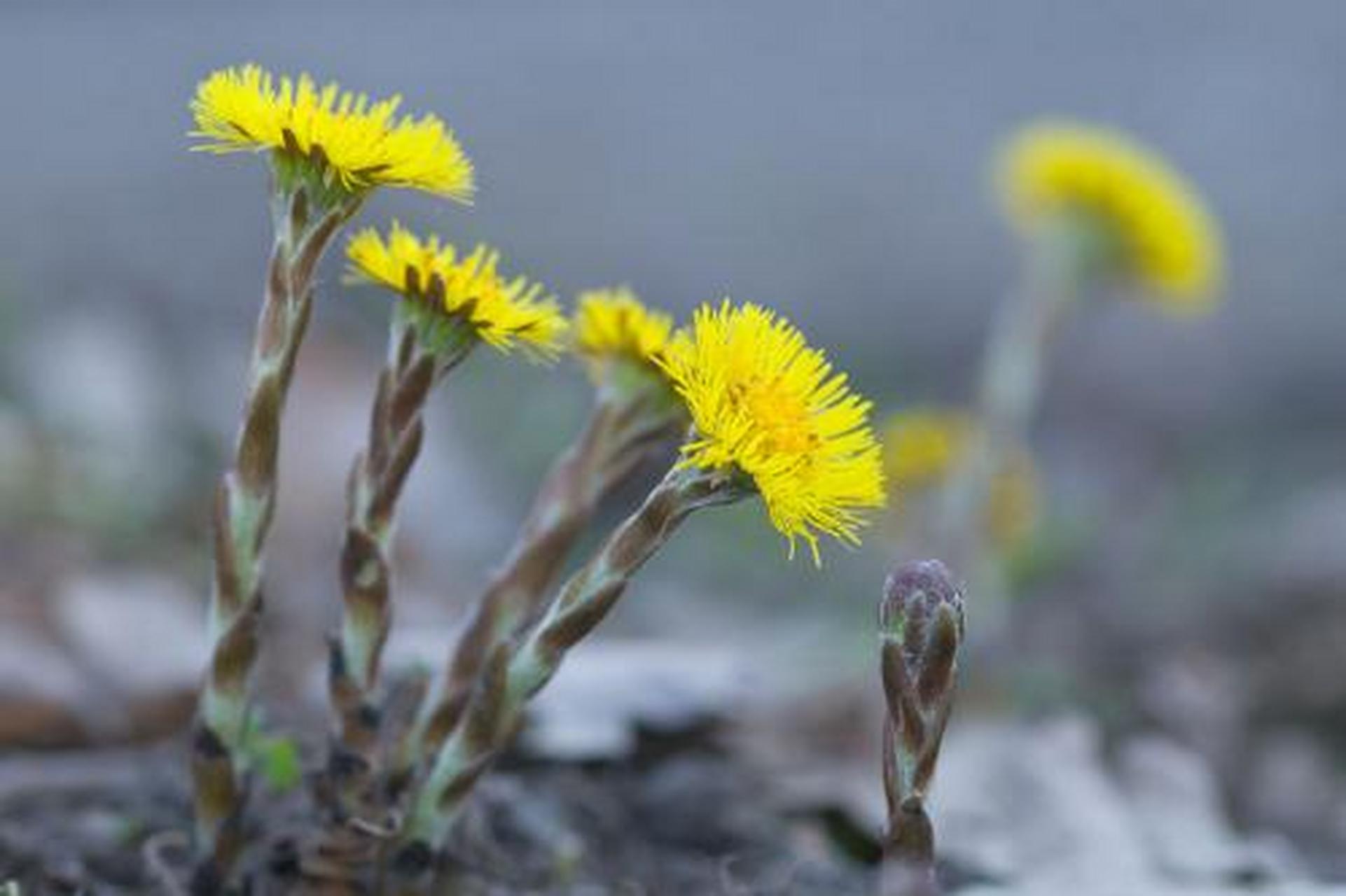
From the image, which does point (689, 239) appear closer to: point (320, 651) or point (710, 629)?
point (710, 629)

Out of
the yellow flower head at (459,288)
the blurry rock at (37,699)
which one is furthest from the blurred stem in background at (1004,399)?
the yellow flower head at (459,288)

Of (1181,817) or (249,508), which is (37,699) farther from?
(1181,817)

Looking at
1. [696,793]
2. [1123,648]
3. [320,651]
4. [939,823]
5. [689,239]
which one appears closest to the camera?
[696,793]

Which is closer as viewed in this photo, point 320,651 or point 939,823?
point 939,823

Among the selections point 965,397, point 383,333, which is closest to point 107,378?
point 383,333

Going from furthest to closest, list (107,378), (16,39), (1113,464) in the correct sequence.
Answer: (16,39), (1113,464), (107,378)

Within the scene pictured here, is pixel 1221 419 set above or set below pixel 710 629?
above

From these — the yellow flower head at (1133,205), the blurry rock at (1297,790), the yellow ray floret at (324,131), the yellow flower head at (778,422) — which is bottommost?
the yellow flower head at (778,422)

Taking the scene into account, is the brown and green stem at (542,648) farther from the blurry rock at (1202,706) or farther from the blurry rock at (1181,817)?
the blurry rock at (1202,706)

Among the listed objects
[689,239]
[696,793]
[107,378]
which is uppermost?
[689,239]
